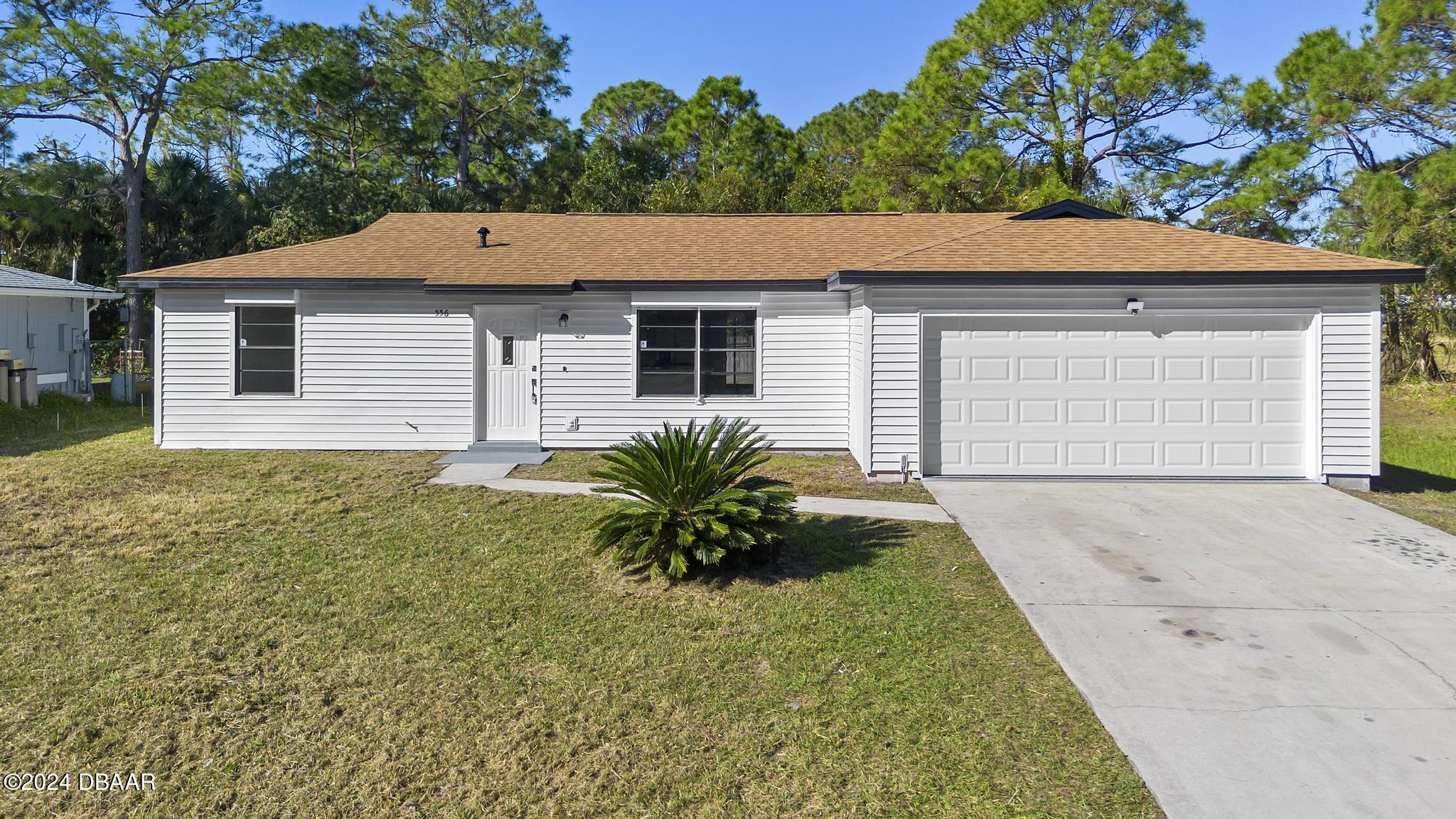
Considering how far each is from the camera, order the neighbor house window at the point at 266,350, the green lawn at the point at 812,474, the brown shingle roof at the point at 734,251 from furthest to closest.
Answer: the neighbor house window at the point at 266,350 < the brown shingle roof at the point at 734,251 < the green lawn at the point at 812,474

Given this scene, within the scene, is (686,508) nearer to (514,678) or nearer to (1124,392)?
(514,678)

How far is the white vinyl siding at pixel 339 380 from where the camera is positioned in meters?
12.2

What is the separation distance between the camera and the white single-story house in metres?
10.1

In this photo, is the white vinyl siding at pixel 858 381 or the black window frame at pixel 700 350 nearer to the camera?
the white vinyl siding at pixel 858 381

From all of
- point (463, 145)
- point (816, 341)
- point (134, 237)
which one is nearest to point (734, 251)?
point (816, 341)

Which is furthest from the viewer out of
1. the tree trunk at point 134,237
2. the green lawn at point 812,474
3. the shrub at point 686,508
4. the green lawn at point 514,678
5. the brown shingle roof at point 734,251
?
the tree trunk at point 134,237

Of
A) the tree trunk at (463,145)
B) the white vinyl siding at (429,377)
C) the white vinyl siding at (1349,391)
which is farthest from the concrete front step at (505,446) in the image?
the tree trunk at (463,145)

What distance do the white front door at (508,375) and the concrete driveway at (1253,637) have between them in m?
6.40

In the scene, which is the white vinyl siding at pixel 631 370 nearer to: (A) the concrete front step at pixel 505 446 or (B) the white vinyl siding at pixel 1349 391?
(A) the concrete front step at pixel 505 446

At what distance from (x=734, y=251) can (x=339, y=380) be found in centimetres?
637

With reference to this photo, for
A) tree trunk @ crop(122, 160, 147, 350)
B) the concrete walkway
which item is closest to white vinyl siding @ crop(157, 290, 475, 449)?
the concrete walkway

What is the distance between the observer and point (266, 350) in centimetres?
1235

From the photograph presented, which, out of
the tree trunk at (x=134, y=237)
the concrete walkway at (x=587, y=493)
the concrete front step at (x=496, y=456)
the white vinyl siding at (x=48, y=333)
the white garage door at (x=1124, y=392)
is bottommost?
the concrete walkway at (x=587, y=493)

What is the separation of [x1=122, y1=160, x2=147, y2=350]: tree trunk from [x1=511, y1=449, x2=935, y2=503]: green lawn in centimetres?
1945
